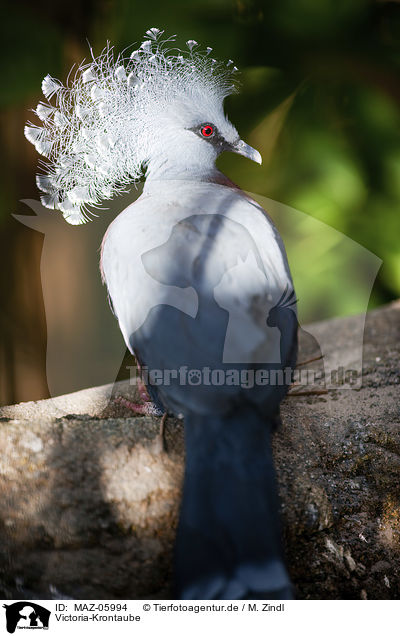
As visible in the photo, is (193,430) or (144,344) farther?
(144,344)

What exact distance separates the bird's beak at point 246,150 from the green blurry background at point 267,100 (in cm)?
8

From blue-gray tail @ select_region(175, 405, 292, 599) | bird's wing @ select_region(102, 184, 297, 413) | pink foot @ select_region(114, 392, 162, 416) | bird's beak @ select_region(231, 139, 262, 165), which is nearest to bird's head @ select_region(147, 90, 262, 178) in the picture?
bird's beak @ select_region(231, 139, 262, 165)

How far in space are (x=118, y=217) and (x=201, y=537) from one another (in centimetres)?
70

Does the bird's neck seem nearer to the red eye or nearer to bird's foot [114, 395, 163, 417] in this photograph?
the red eye

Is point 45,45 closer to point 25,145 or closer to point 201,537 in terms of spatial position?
point 25,145

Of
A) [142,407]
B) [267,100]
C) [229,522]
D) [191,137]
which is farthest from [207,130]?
[229,522]

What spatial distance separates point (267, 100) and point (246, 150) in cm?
17

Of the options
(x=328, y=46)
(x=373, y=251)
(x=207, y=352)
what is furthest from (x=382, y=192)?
(x=207, y=352)

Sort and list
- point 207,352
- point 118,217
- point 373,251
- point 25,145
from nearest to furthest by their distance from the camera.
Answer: point 207,352
point 118,217
point 25,145
point 373,251

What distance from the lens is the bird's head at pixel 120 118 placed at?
1.13 m

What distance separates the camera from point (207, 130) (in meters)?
1.22

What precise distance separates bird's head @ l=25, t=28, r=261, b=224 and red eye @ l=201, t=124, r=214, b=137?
2 centimetres

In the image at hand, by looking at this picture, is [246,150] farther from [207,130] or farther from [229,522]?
[229,522]
